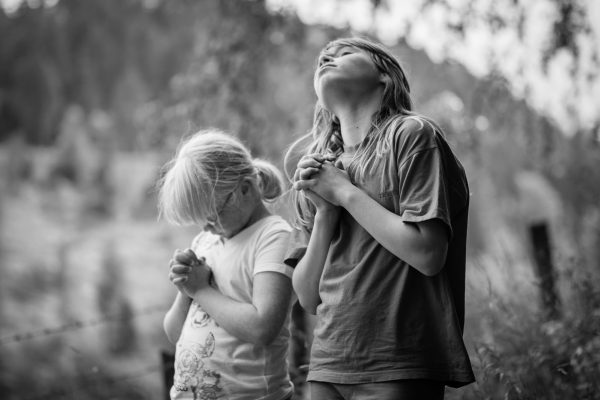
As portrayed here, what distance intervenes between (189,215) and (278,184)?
0.31 m

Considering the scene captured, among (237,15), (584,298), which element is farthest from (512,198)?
(584,298)

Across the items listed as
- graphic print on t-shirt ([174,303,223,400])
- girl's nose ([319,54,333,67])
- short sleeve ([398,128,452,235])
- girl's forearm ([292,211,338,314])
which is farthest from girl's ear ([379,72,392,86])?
graphic print on t-shirt ([174,303,223,400])

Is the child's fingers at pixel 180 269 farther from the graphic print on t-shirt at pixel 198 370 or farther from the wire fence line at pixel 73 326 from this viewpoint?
the wire fence line at pixel 73 326

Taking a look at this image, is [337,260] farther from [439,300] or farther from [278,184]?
[278,184]

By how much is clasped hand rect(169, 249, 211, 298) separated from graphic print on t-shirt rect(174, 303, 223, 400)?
82mm

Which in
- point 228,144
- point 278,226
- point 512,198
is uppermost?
point 228,144

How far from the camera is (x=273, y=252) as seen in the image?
5.10 ft

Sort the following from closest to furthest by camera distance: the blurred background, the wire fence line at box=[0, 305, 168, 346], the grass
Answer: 1. the wire fence line at box=[0, 305, 168, 346]
2. the blurred background
3. the grass

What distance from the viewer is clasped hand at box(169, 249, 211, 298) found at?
160 centimetres

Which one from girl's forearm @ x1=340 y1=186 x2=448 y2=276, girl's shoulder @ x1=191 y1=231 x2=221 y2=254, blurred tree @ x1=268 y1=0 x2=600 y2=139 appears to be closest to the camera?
girl's forearm @ x1=340 y1=186 x2=448 y2=276

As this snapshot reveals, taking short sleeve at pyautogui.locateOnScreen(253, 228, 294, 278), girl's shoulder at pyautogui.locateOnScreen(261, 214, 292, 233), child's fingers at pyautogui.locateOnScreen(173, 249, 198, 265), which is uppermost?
girl's shoulder at pyautogui.locateOnScreen(261, 214, 292, 233)

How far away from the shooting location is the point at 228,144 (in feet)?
5.48

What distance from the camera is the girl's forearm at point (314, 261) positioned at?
1351 millimetres

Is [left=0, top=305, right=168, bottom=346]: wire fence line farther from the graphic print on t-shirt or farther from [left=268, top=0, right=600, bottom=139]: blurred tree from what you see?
[left=268, top=0, right=600, bottom=139]: blurred tree
